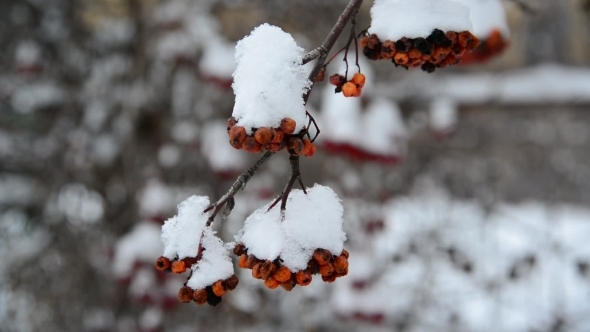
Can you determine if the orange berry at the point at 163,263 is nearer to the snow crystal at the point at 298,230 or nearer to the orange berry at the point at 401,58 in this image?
the snow crystal at the point at 298,230

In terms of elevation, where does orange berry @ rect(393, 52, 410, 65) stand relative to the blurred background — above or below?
above

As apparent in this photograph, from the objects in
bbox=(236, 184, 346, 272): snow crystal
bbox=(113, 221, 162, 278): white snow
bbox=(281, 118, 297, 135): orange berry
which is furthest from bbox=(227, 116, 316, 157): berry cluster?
bbox=(113, 221, 162, 278): white snow

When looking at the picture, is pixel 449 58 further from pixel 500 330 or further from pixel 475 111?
pixel 475 111

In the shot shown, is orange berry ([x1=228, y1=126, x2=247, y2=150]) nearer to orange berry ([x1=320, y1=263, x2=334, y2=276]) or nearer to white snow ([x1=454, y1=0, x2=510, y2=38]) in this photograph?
orange berry ([x1=320, y1=263, x2=334, y2=276])

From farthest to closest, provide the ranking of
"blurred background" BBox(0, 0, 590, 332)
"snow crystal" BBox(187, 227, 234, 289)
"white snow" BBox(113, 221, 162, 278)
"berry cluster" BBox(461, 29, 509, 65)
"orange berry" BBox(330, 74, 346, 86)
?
"blurred background" BBox(0, 0, 590, 332) < "white snow" BBox(113, 221, 162, 278) < "berry cluster" BBox(461, 29, 509, 65) < "orange berry" BBox(330, 74, 346, 86) < "snow crystal" BBox(187, 227, 234, 289)

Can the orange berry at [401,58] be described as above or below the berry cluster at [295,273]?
above

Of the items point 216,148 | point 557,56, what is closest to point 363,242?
point 216,148

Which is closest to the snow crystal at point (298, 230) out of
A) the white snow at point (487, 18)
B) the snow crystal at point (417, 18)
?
the snow crystal at point (417, 18)
